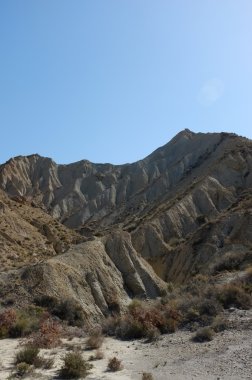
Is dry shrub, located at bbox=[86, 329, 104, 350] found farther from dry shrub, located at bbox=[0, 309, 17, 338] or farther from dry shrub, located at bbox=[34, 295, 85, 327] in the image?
dry shrub, located at bbox=[34, 295, 85, 327]

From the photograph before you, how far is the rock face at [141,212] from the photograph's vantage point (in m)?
32.7

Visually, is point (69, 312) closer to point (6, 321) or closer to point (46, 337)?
point (6, 321)

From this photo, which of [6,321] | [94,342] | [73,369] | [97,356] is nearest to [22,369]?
[73,369]

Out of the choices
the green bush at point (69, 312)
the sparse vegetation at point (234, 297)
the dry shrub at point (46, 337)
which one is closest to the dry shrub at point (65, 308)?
the green bush at point (69, 312)

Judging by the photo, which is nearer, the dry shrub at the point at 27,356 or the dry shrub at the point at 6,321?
the dry shrub at the point at 27,356

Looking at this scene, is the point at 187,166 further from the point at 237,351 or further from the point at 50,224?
the point at 237,351

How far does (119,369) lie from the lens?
571 inches

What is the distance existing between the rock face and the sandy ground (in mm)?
8956

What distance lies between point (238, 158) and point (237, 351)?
72.3 m

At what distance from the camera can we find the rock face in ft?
107

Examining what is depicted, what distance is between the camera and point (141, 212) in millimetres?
94000

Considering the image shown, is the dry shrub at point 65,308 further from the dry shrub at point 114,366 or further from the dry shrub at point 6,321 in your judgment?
the dry shrub at point 114,366

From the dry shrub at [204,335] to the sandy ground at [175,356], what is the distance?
22 centimetres

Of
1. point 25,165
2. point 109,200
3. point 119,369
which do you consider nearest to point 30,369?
point 119,369
